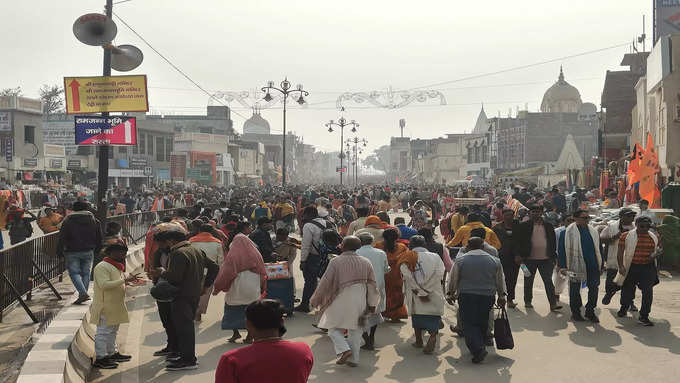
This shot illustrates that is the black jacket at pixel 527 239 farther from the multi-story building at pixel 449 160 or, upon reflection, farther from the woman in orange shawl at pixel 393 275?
the multi-story building at pixel 449 160

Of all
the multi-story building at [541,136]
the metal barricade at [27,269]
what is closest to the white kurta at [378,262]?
the metal barricade at [27,269]

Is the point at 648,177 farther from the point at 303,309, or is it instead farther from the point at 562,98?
the point at 562,98

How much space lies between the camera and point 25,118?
5109cm

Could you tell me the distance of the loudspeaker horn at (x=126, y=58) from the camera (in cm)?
1295

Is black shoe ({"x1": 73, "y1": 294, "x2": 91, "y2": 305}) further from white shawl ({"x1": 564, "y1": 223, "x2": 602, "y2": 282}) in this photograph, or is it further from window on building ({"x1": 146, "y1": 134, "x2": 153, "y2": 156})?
window on building ({"x1": 146, "y1": 134, "x2": 153, "y2": 156})

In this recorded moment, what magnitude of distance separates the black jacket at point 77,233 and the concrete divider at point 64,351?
104 cm

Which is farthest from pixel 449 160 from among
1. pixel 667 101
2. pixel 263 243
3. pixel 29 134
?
pixel 263 243

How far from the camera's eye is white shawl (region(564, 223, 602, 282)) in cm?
941

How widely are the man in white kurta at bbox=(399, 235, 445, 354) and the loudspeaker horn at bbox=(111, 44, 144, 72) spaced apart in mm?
7515

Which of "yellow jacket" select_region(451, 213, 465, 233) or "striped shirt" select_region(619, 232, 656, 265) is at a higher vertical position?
"yellow jacket" select_region(451, 213, 465, 233)

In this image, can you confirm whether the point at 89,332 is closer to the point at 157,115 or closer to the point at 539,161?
the point at 539,161

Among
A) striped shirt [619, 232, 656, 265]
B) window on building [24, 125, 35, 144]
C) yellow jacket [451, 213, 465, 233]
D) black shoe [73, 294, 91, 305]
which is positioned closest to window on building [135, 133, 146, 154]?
window on building [24, 125, 35, 144]

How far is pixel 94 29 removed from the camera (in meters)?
12.1

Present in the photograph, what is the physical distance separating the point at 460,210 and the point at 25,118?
4620 centimetres
